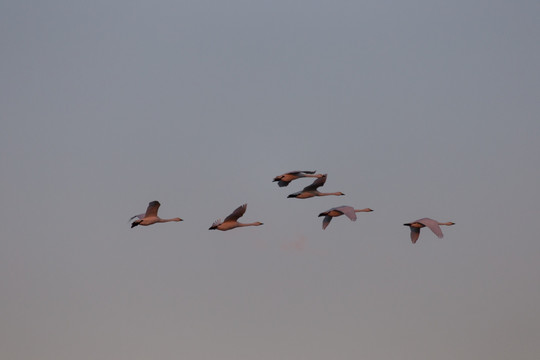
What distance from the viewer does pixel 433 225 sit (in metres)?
47.6

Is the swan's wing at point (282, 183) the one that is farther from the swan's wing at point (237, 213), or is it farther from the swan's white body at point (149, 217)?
the swan's white body at point (149, 217)

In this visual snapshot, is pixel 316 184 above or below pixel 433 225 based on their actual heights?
above

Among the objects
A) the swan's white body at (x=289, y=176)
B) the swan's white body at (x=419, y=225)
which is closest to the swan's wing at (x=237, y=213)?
the swan's white body at (x=289, y=176)

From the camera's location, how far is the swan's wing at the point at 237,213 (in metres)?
47.5

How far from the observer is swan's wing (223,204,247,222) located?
156 feet

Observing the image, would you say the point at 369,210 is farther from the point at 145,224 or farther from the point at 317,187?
the point at 145,224

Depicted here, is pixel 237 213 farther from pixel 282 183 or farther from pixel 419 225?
pixel 419 225

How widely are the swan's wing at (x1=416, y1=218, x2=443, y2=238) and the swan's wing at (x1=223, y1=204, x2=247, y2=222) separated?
7635 mm

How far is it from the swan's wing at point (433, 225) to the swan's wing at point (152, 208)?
1123 cm

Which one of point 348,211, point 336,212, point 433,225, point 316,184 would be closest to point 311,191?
point 316,184

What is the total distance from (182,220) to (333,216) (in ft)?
23.8

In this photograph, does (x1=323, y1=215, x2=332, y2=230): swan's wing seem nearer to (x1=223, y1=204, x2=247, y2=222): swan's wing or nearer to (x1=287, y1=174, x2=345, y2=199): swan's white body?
(x1=287, y1=174, x2=345, y2=199): swan's white body

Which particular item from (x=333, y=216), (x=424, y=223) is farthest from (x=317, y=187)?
(x=424, y=223)

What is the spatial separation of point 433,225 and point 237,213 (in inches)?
323
